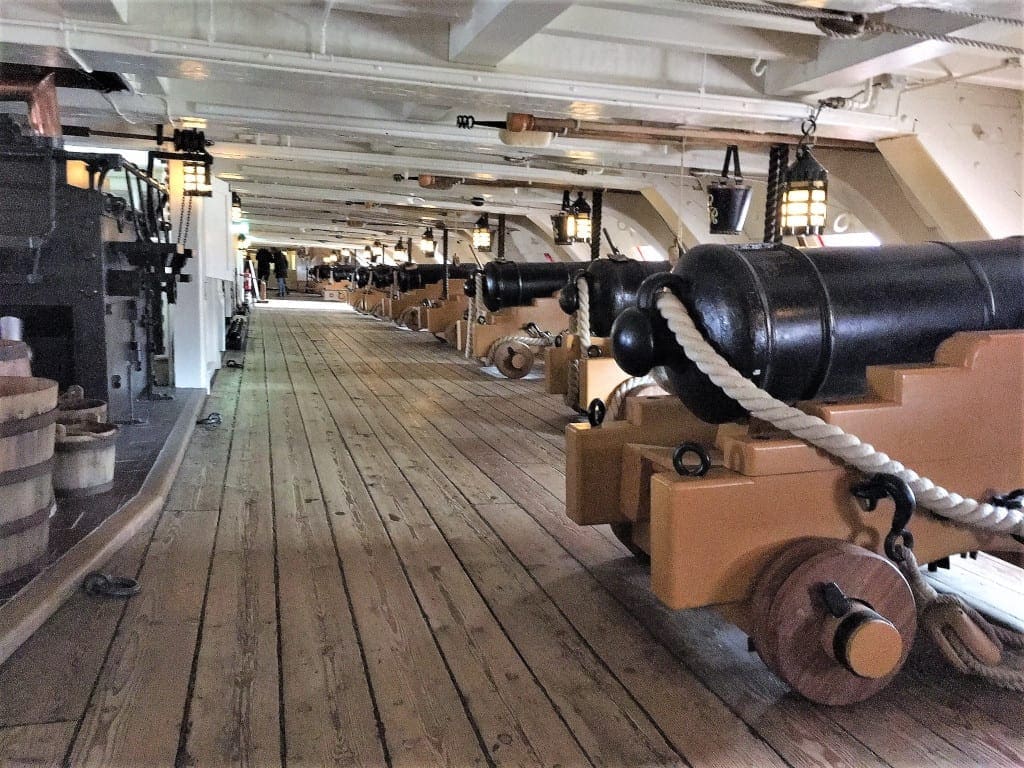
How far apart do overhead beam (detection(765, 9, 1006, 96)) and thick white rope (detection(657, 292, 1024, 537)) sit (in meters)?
2.35

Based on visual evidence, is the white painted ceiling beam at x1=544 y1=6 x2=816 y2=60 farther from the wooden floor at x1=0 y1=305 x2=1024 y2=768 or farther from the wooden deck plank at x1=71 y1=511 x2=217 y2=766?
the wooden deck plank at x1=71 y1=511 x2=217 y2=766

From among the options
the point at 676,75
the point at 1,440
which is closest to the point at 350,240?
the point at 676,75

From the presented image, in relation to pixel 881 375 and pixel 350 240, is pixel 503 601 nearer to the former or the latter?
pixel 881 375

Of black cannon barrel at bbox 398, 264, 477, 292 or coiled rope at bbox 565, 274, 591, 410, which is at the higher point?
black cannon barrel at bbox 398, 264, 477, 292

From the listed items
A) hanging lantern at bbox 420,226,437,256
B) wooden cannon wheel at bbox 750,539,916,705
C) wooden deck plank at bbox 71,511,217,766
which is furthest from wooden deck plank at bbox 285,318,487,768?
hanging lantern at bbox 420,226,437,256

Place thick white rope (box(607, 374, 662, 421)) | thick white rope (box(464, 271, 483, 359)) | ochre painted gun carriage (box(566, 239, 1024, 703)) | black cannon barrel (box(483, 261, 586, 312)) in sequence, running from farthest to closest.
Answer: thick white rope (box(464, 271, 483, 359)), black cannon barrel (box(483, 261, 586, 312)), thick white rope (box(607, 374, 662, 421)), ochre painted gun carriage (box(566, 239, 1024, 703))

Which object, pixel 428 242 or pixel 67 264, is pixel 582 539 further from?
pixel 428 242

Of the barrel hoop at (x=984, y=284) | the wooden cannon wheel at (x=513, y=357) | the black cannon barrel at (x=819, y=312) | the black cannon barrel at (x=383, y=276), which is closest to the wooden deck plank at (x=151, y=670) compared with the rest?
the black cannon barrel at (x=819, y=312)

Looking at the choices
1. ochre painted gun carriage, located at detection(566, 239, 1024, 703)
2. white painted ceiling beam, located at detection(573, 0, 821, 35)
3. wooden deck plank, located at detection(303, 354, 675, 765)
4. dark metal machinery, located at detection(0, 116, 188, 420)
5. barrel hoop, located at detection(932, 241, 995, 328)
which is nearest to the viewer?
wooden deck plank, located at detection(303, 354, 675, 765)

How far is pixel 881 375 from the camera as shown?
6.77 feet

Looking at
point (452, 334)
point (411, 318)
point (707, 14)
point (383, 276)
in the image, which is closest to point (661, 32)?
point (707, 14)

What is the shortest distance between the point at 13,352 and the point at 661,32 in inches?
123

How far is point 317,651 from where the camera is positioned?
2086 millimetres

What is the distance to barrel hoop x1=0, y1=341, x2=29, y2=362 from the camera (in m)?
2.86
